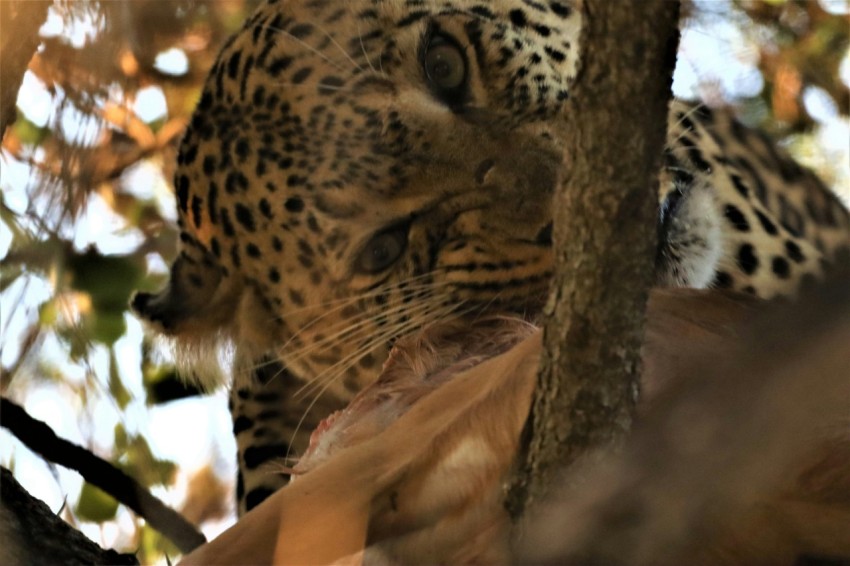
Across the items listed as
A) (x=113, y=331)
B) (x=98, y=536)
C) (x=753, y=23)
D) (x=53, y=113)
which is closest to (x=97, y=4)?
(x=53, y=113)

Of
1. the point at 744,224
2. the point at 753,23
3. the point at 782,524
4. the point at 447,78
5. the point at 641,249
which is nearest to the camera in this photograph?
the point at 641,249

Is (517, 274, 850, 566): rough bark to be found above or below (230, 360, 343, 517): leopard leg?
above

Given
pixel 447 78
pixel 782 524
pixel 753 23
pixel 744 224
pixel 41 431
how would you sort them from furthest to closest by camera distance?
pixel 753 23, pixel 744 224, pixel 447 78, pixel 41 431, pixel 782 524

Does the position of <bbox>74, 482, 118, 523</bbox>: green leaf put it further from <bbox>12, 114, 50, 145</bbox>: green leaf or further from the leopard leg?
<bbox>12, 114, 50, 145</bbox>: green leaf

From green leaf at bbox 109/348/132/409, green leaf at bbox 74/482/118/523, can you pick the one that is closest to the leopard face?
green leaf at bbox 109/348/132/409

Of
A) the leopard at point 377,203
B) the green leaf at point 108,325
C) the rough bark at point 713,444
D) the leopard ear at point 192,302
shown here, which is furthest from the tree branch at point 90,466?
the rough bark at point 713,444

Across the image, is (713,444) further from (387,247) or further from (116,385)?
(116,385)

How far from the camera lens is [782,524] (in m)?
1.71

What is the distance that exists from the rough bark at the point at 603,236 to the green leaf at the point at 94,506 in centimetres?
229

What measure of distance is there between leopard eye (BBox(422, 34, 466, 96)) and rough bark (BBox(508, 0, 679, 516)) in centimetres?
169

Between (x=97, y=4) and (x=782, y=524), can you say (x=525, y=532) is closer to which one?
(x=782, y=524)

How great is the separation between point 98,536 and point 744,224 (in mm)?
1991

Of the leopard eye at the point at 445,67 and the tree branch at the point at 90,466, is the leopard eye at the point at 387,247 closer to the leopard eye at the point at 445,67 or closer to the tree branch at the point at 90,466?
the leopard eye at the point at 445,67

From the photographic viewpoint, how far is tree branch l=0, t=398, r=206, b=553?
2.53 m
